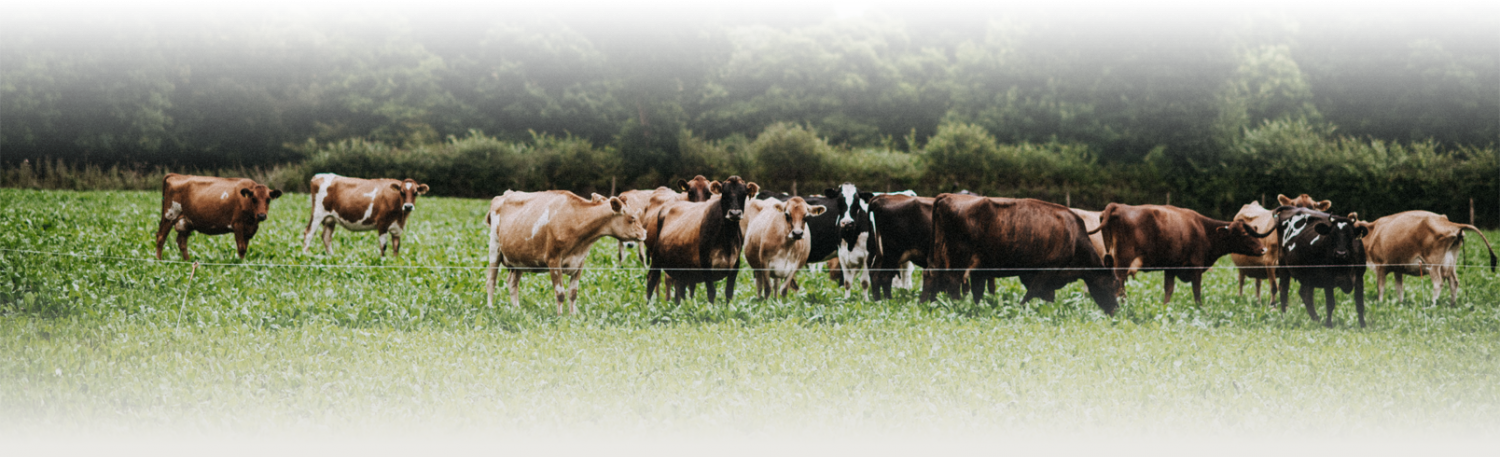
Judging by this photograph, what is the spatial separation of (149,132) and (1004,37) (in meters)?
30.1

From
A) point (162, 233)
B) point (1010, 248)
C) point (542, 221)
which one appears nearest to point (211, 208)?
point (162, 233)

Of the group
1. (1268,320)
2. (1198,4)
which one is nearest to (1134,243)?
(1268,320)

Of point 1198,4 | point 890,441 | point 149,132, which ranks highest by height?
point 1198,4

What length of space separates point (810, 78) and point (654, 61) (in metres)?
12.5

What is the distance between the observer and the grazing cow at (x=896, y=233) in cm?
1141

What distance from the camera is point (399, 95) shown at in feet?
125

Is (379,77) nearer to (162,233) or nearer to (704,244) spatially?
(162,233)

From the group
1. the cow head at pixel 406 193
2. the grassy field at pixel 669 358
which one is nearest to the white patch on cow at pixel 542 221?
the grassy field at pixel 669 358

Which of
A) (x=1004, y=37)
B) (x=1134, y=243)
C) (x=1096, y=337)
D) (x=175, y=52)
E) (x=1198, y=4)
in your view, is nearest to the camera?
(x=1096, y=337)

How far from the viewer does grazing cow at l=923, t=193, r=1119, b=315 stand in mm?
10844

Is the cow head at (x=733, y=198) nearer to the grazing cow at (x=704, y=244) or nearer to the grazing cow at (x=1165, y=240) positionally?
the grazing cow at (x=704, y=244)

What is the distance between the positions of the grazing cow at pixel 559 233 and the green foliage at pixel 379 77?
2789 centimetres

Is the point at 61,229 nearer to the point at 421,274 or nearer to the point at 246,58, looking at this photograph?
the point at 421,274

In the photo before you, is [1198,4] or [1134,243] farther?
[1198,4]
